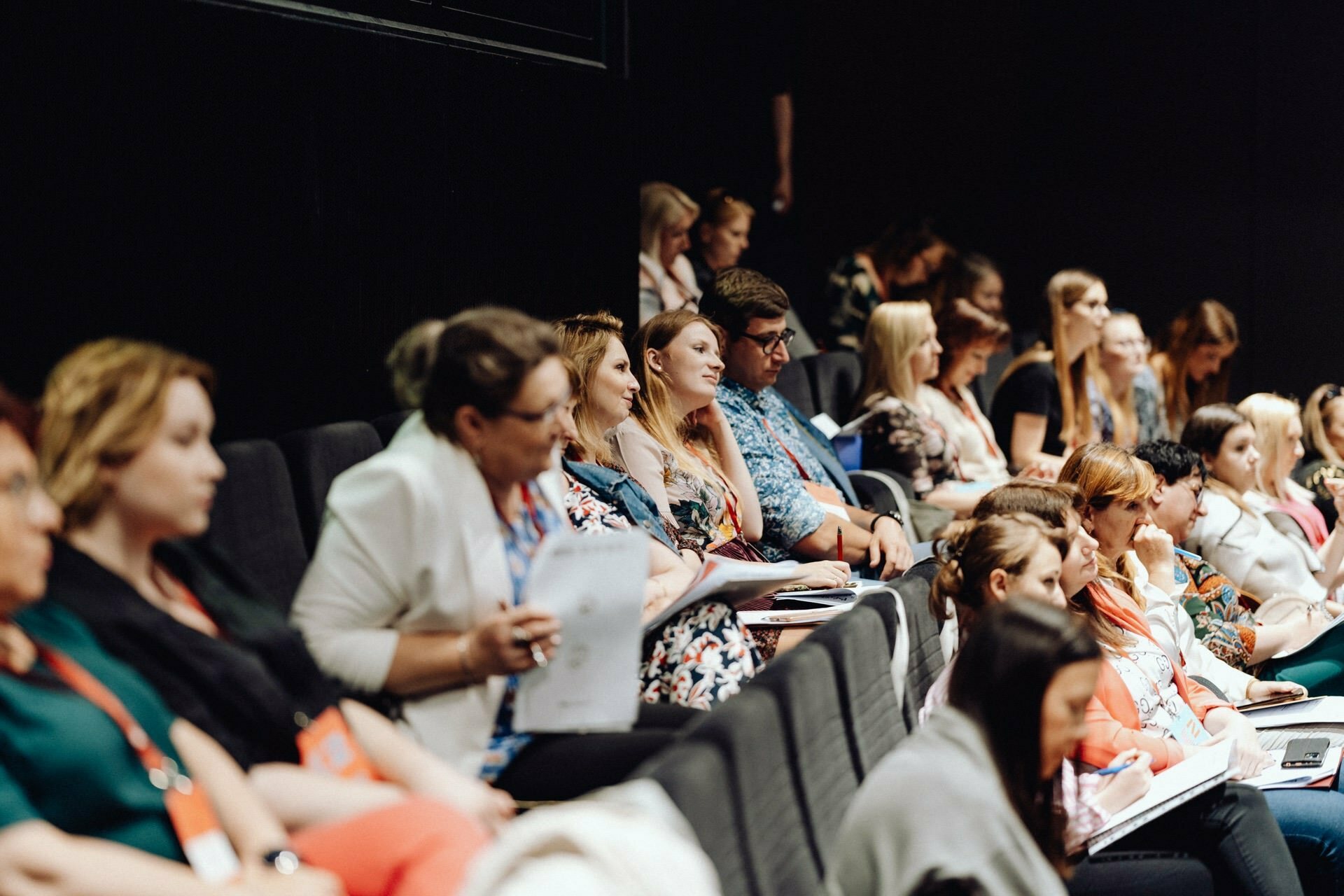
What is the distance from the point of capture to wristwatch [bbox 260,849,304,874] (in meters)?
1.46

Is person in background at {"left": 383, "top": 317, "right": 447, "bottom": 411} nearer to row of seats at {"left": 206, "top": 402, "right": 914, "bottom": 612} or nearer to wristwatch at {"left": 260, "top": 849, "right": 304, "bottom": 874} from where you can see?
row of seats at {"left": 206, "top": 402, "right": 914, "bottom": 612}

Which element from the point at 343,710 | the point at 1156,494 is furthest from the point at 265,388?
the point at 1156,494

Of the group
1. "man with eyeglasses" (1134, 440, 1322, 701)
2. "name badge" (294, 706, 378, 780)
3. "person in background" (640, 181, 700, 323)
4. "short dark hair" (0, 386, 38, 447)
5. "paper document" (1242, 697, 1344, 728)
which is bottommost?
"paper document" (1242, 697, 1344, 728)

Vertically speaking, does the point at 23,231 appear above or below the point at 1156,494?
above

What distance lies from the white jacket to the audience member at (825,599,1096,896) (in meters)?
0.54

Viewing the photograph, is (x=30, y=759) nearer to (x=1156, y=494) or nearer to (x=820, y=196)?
(x=1156, y=494)

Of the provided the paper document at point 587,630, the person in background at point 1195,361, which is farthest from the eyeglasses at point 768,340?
the person in background at point 1195,361

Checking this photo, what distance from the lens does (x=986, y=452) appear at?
489 cm

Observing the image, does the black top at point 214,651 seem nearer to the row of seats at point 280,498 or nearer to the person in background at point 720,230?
the row of seats at point 280,498

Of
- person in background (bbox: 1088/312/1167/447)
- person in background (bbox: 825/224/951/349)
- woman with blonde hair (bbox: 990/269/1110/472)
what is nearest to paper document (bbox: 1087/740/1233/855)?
woman with blonde hair (bbox: 990/269/1110/472)

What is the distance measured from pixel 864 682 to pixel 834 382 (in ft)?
9.14

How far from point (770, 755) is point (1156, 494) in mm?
2172

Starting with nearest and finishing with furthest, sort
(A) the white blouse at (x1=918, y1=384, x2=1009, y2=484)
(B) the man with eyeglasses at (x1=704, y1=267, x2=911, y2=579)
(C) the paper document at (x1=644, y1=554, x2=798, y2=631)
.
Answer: (C) the paper document at (x1=644, y1=554, x2=798, y2=631)
(B) the man with eyeglasses at (x1=704, y1=267, x2=911, y2=579)
(A) the white blouse at (x1=918, y1=384, x2=1009, y2=484)

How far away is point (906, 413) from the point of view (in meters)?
4.48
